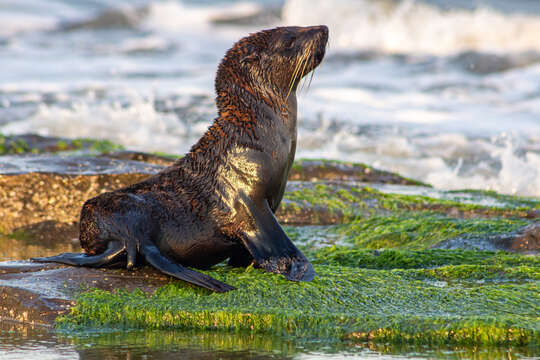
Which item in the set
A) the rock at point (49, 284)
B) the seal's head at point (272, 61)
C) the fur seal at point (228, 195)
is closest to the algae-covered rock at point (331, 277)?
the rock at point (49, 284)

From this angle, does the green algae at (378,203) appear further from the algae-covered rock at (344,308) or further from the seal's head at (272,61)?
the seal's head at (272,61)

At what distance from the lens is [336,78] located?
2444 cm

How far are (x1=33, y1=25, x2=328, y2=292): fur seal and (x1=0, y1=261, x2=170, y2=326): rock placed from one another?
113 millimetres

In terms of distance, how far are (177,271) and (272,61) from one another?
1791 millimetres

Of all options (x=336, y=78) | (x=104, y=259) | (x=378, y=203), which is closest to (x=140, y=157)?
(x=378, y=203)

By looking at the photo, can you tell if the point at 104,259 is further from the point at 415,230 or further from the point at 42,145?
the point at 42,145

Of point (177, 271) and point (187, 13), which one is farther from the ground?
point (187, 13)

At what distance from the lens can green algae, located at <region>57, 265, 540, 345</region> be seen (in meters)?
4.50

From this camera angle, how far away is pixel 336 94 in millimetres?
21141

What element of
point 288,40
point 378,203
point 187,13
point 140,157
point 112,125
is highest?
point 187,13

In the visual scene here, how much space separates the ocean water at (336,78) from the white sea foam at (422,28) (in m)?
0.08

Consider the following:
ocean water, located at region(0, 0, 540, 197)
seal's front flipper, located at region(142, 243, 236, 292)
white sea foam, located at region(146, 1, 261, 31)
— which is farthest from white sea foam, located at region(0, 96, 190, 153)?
white sea foam, located at region(146, 1, 261, 31)

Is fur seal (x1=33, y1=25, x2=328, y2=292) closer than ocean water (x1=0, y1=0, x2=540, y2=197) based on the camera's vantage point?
Yes

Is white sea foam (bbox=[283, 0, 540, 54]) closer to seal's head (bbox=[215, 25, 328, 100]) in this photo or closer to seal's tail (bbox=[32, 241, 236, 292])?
seal's head (bbox=[215, 25, 328, 100])
